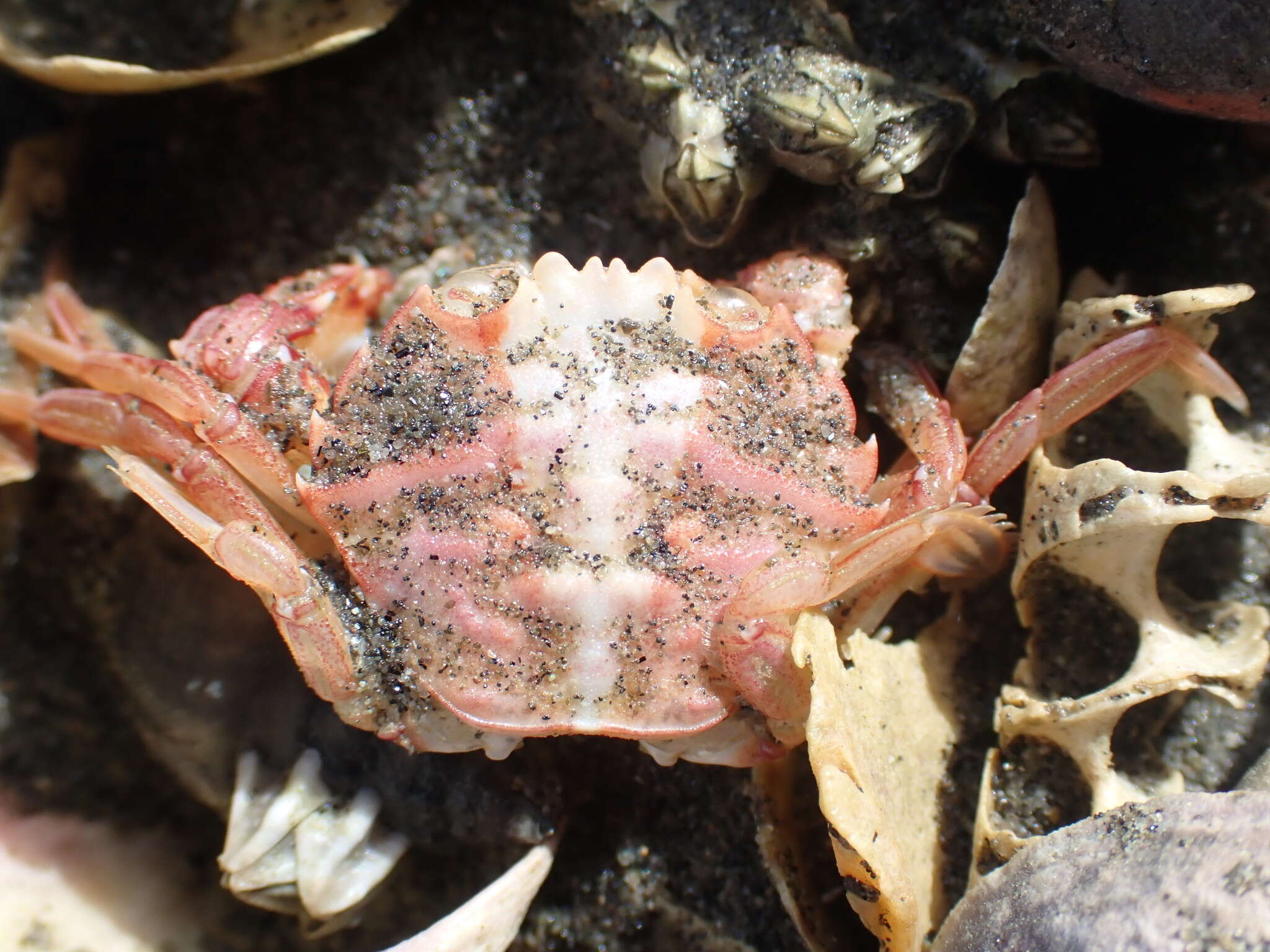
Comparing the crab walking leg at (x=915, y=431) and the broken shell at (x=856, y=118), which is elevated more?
the broken shell at (x=856, y=118)

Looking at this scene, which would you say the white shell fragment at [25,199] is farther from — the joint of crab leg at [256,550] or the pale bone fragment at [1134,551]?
the pale bone fragment at [1134,551]

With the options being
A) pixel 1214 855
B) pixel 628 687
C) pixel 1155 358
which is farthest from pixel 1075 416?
pixel 628 687

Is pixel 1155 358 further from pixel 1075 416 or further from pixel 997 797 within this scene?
pixel 997 797

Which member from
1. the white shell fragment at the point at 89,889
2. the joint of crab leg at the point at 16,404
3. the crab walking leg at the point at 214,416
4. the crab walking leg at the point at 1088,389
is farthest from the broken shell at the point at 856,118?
the white shell fragment at the point at 89,889

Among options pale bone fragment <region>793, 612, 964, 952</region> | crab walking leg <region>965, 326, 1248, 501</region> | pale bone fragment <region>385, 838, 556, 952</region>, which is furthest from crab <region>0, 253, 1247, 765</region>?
pale bone fragment <region>385, 838, 556, 952</region>

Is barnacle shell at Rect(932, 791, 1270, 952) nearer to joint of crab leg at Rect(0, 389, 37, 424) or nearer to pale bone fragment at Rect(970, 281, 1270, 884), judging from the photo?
pale bone fragment at Rect(970, 281, 1270, 884)
